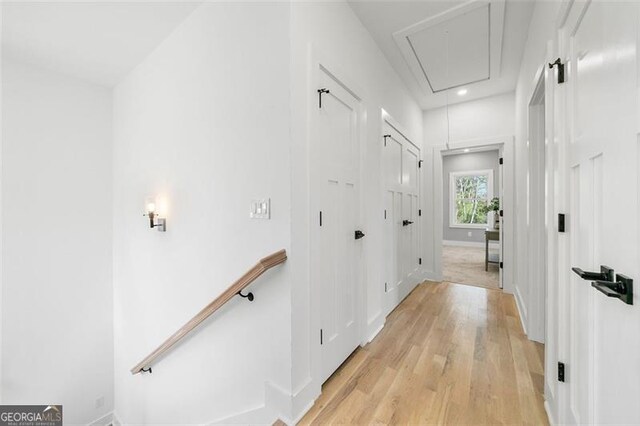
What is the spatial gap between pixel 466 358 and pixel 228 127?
2536mm

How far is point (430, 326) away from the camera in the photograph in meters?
2.52

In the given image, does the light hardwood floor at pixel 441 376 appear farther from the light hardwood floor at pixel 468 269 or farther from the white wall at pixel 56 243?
the white wall at pixel 56 243

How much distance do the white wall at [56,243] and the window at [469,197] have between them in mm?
7911

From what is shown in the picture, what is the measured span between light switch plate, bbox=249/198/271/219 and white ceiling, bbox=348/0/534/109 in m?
1.80

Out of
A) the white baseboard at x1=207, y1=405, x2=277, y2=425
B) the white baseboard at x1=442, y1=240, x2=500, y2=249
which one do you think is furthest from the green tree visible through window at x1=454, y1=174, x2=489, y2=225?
the white baseboard at x1=207, y1=405, x2=277, y2=425

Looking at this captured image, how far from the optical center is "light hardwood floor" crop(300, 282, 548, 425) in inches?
56.6

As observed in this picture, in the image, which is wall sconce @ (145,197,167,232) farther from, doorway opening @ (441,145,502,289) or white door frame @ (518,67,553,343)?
doorway opening @ (441,145,502,289)

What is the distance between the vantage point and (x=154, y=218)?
243cm

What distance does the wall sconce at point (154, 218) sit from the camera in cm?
231

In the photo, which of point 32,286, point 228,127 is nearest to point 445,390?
point 228,127

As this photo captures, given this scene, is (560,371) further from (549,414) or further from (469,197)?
(469,197)

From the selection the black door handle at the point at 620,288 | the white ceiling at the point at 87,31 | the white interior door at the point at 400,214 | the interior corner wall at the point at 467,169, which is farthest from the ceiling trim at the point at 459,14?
the interior corner wall at the point at 467,169

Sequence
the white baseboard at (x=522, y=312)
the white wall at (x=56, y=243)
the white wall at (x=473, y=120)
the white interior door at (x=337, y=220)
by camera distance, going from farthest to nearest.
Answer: the white wall at (x=473, y=120), the white wall at (x=56, y=243), the white baseboard at (x=522, y=312), the white interior door at (x=337, y=220)

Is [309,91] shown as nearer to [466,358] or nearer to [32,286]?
[466,358]
